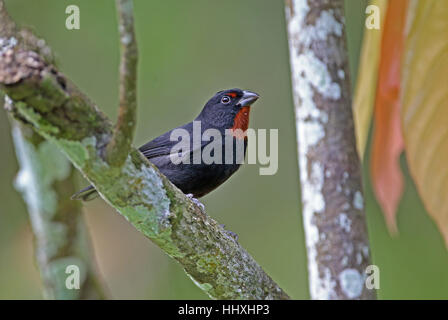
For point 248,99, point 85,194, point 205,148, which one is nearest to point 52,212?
point 85,194

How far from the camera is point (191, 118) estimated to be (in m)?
6.11

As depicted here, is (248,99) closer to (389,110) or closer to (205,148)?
(205,148)

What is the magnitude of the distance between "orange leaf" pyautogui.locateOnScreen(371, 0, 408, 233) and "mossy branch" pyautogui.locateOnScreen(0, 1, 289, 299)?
0.69 meters

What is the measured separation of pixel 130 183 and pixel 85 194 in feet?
4.78

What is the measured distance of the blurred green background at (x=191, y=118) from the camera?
5664mm

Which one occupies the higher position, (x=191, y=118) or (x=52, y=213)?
(x=191, y=118)

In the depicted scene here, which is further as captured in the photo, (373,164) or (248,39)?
(248,39)

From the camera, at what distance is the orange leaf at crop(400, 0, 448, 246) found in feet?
Answer: 7.21

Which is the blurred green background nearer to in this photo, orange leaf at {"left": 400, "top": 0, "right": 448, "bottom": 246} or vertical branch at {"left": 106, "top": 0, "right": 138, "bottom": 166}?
orange leaf at {"left": 400, "top": 0, "right": 448, "bottom": 246}


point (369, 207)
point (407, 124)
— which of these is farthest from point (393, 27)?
point (369, 207)

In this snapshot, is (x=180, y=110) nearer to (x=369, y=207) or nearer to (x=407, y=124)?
(x=369, y=207)
